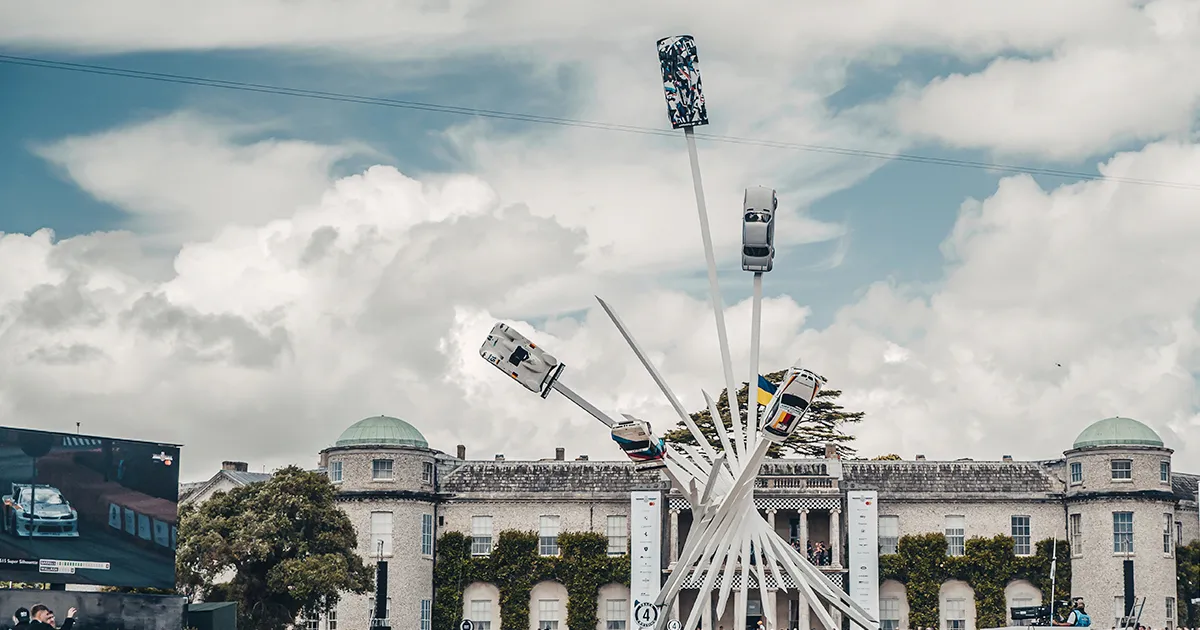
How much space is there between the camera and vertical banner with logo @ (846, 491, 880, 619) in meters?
72.2

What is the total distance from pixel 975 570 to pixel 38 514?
4091 cm

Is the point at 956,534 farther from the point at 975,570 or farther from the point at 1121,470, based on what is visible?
the point at 1121,470

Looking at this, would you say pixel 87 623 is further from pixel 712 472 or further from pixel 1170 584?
pixel 1170 584

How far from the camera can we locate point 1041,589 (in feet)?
244

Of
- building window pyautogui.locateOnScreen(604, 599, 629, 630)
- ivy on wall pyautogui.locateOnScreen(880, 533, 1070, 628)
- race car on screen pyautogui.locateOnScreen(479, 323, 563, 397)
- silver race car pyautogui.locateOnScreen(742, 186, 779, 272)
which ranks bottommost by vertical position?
building window pyautogui.locateOnScreen(604, 599, 629, 630)

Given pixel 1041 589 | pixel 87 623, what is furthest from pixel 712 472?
pixel 1041 589

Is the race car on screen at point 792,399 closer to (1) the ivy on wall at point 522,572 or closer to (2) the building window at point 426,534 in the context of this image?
(1) the ivy on wall at point 522,572

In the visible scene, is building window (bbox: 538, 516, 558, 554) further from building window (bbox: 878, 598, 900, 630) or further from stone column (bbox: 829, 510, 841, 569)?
building window (bbox: 878, 598, 900, 630)

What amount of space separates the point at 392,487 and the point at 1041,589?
29.1m

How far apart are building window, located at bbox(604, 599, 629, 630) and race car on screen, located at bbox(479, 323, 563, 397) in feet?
101

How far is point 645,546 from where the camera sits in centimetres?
7275

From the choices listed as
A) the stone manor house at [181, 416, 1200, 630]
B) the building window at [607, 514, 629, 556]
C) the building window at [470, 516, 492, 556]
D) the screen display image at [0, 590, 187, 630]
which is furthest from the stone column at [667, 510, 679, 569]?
the screen display image at [0, 590, 187, 630]

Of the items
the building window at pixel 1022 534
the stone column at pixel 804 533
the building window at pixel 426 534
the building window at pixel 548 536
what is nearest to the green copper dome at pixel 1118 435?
the building window at pixel 1022 534

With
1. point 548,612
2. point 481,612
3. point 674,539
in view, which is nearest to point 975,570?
point 674,539
